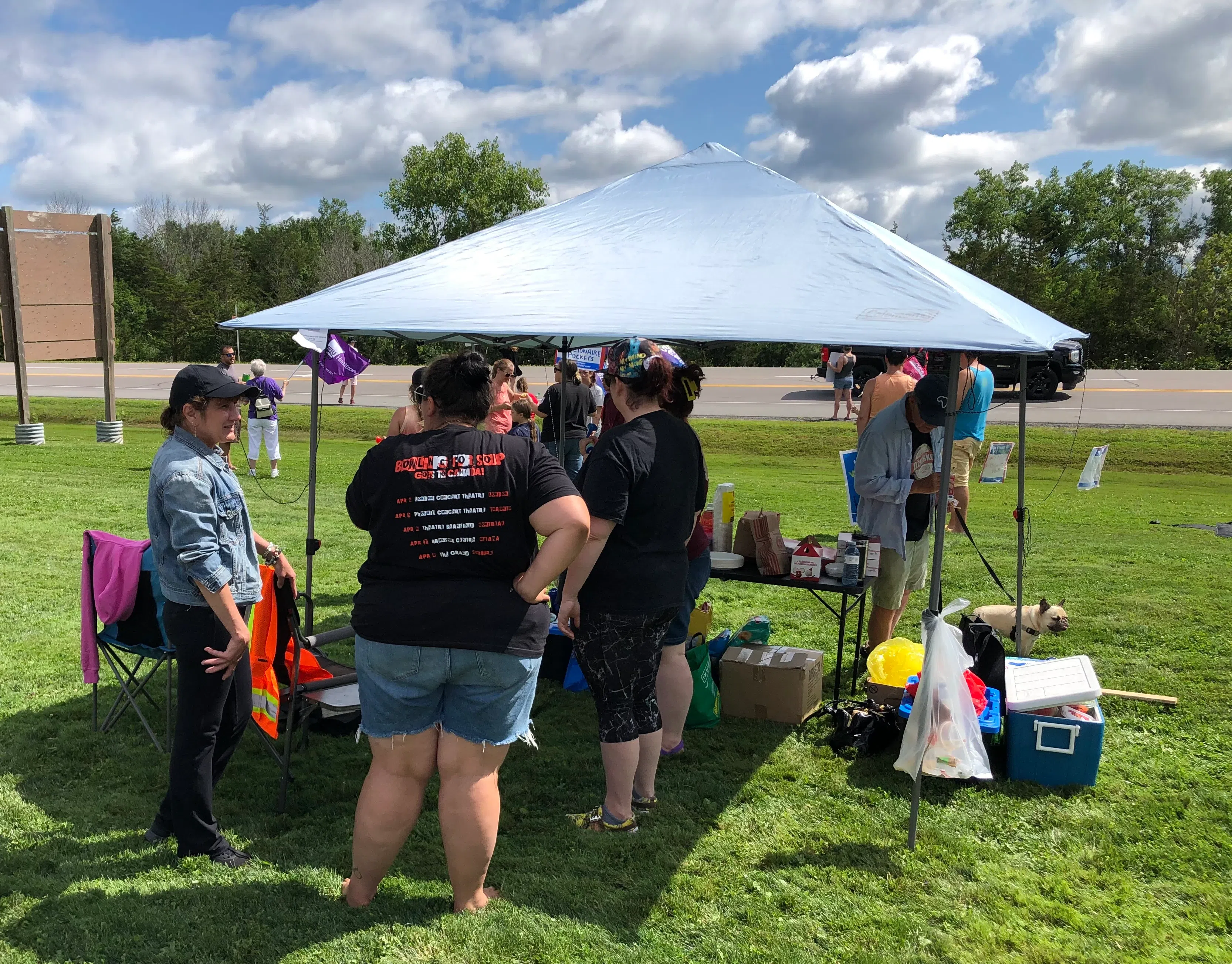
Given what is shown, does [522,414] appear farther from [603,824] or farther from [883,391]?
[603,824]

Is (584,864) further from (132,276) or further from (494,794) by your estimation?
(132,276)

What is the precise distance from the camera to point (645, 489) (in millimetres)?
3127

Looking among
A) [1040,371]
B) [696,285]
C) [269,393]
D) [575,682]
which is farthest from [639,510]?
[1040,371]

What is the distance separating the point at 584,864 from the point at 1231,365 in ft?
106

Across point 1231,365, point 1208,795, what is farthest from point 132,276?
point 1208,795

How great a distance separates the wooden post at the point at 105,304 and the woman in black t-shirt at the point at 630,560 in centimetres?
1217

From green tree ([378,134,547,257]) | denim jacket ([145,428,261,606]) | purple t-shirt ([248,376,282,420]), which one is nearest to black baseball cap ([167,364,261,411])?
denim jacket ([145,428,261,606])

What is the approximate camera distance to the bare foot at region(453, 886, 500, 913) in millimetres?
2781

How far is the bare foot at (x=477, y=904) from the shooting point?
2781 mm

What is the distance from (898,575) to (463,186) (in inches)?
1603

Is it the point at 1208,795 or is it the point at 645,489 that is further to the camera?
the point at 1208,795

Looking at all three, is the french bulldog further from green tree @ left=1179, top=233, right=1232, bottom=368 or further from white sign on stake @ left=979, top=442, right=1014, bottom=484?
green tree @ left=1179, top=233, right=1232, bottom=368

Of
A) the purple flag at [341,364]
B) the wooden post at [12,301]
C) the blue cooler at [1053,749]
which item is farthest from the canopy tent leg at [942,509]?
the wooden post at [12,301]

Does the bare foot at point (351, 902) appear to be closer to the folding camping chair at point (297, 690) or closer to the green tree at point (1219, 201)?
the folding camping chair at point (297, 690)
